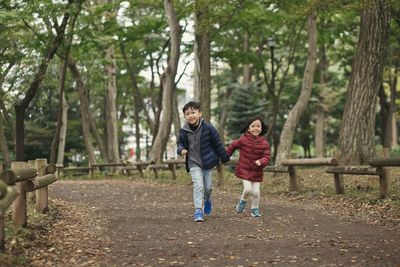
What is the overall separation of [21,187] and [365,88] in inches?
355

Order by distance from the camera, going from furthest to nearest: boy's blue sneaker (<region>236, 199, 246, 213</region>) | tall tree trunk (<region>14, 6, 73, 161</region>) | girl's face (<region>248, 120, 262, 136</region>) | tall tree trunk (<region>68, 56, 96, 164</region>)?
tall tree trunk (<region>68, 56, 96, 164</region>), tall tree trunk (<region>14, 6, 73, 161</region>), boy's blue sneaker (<region>236, 199, 246, 213</region>), girl's face (<region>248, 120, 262, 136</region>)

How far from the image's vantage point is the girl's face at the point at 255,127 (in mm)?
8461

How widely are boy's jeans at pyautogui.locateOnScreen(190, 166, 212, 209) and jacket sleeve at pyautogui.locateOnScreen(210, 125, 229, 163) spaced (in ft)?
1.02

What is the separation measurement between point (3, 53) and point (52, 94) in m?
18.6

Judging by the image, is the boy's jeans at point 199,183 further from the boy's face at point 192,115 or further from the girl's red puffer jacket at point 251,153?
the boy's face at point 192,115

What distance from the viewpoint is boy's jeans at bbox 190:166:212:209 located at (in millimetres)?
8016

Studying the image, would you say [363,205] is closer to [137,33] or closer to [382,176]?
[382,176]

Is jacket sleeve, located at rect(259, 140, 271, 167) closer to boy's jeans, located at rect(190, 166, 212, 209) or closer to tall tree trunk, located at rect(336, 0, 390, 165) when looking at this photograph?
boy's jeans, located at rect(190, 166, 212, 209)

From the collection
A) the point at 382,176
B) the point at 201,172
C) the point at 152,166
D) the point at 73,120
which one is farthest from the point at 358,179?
the point at 73,120

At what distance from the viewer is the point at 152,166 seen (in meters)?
18.9

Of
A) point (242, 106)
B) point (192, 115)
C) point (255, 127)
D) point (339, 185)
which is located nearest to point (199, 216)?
point (192, 115)

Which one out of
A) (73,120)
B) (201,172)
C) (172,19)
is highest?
(172,19)

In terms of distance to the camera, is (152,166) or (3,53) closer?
(3,53)

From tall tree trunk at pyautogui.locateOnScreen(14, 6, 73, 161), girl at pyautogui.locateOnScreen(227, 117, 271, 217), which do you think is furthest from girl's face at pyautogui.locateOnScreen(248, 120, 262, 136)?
tall tree trunk at pyautogui.locateOnScreen(14, 6, 73, 161)
